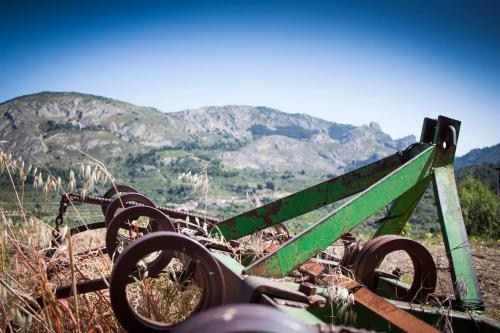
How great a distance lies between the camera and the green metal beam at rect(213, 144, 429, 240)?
10.4 feet

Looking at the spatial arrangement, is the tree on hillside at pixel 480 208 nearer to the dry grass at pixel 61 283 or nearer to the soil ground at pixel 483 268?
the soil ground at pixel 483 268

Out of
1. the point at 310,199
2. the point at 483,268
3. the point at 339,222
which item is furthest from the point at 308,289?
the point at 483,268

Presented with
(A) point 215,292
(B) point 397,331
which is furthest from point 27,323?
(B) point 397,331

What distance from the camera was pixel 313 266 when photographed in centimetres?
281

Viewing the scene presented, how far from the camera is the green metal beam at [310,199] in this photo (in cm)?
318

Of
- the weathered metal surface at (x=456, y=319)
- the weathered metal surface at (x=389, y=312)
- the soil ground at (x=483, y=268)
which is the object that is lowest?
the soil ground at (x=483, y=268)

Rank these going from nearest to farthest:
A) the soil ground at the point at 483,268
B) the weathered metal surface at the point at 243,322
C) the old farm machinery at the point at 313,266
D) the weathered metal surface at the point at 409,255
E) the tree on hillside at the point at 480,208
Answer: the weathered metal surface at the point at 243,322, the old farm machinery at the point at 313,266, the weathered metal surface at the point at 409,255, the soil ground at the point at 483,268, the tree on hillside at the point at 480,208

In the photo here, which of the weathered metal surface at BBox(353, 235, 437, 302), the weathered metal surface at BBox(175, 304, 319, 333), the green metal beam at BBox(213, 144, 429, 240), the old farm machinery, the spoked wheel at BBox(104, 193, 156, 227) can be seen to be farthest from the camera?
the green metal beam at BBox(213, 144, 429, 240)

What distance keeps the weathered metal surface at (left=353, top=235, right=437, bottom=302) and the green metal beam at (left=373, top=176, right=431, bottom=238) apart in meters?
0.87

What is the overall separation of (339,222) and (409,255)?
25.9 inches

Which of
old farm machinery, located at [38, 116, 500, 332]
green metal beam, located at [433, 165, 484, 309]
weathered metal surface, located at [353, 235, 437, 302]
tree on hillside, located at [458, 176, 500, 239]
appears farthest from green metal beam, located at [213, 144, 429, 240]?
tree on hillside, located at [458, 176, 500, 239]

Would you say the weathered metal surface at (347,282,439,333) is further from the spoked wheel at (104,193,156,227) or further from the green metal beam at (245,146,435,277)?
the spoked wheel at (104,193,156,227)

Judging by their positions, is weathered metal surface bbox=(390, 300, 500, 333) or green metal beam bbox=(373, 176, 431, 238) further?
green metal beam bbox=(373, 176, 431, 238)

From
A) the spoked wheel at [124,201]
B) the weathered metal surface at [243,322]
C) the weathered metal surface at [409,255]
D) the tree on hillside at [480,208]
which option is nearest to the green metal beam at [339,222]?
the weathered metal surface at [409,255]
